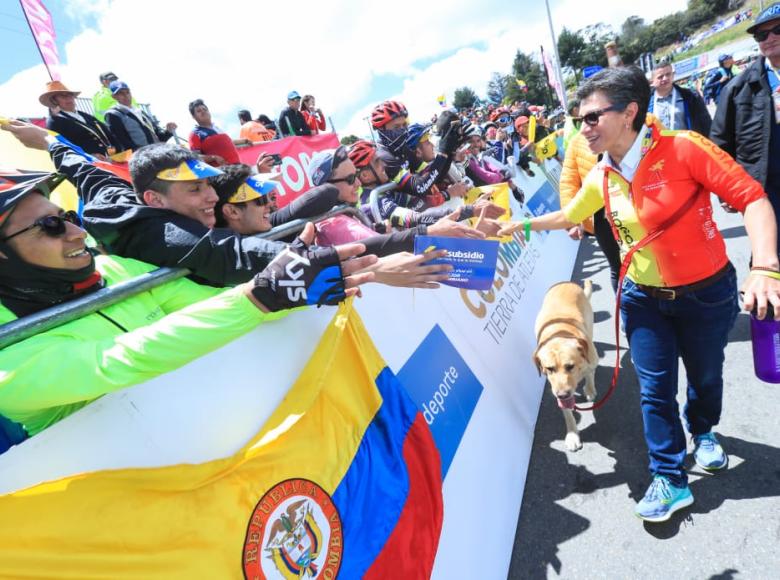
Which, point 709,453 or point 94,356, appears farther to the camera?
point 709,453

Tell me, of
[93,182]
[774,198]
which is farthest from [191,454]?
[774,198]

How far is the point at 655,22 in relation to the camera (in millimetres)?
90188

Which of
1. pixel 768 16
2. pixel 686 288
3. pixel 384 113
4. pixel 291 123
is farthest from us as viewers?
pixel 291 123

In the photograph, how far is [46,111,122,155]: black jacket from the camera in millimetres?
4469

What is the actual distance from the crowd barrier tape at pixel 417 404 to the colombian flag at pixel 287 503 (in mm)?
61

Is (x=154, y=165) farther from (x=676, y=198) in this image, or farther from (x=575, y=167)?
(x=575, y=167)

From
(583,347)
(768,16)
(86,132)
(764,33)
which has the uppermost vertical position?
(86,132)

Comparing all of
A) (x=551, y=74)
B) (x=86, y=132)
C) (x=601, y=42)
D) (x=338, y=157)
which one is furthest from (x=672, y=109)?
(x=601, y=42)

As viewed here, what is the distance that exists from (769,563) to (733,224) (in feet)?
19.0

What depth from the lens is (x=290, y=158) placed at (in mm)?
6918

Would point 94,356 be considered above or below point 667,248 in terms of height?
above

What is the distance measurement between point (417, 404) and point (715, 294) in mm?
1696

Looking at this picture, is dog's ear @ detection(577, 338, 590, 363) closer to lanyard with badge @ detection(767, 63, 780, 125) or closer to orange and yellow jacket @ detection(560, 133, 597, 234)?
orange and yellow jacket @ detection(560, 133, 597, 234)

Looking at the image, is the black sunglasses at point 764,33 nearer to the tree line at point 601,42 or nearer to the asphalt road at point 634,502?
the asphalt road at point 634,502
